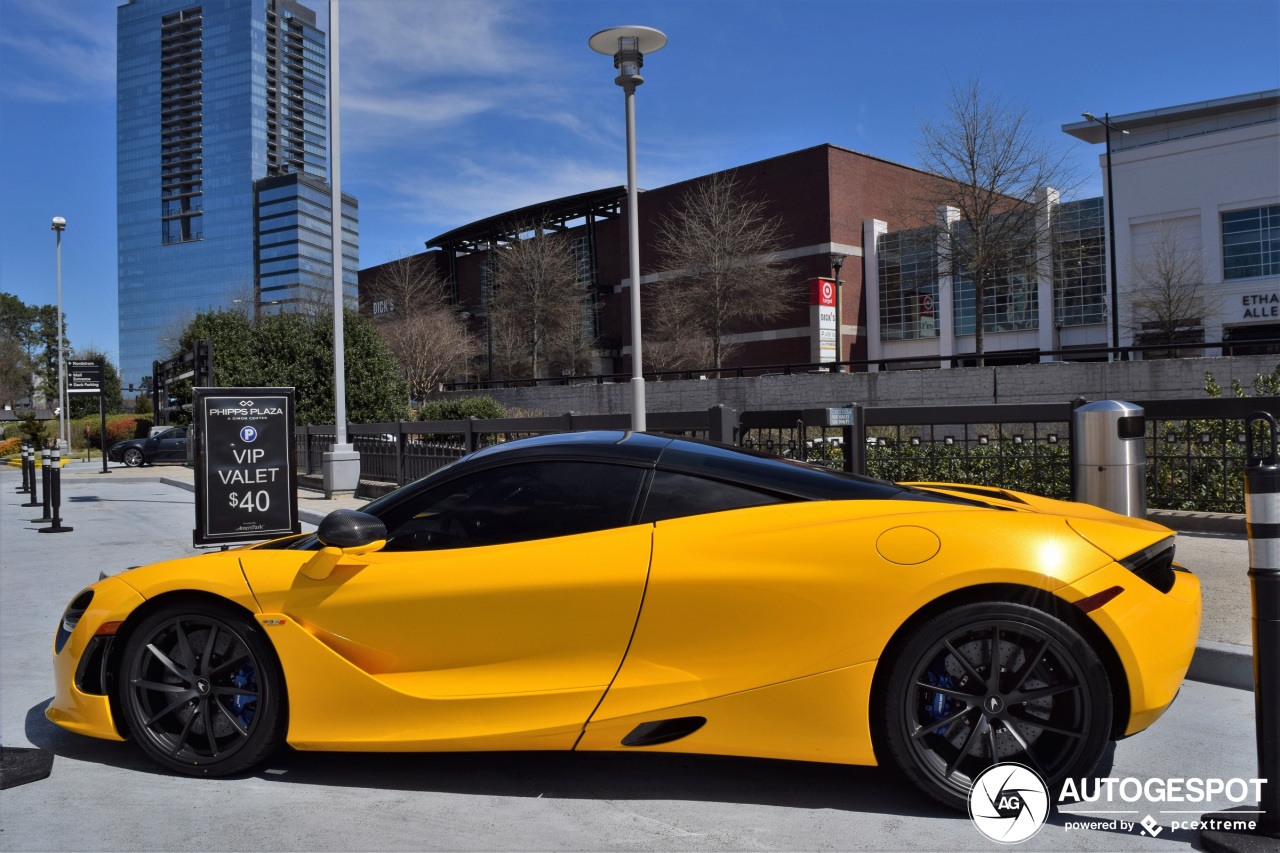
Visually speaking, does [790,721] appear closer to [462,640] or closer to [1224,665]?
[462,640]

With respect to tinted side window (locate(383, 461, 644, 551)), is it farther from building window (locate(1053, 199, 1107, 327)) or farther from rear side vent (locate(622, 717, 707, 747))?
building window (locate(1053, 199, 1107, 327))

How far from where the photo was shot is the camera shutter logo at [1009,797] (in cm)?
312

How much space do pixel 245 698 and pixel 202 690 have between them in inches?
6.7

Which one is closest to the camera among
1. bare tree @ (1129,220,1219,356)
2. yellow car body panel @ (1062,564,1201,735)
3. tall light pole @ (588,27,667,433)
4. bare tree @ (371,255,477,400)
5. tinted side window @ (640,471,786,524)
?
yellow car body panel @ (1062,564,1201,735)

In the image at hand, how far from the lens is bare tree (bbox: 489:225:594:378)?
5131cm

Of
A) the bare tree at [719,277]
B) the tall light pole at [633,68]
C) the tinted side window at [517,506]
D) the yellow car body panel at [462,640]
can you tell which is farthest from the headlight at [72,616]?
the bare tree at [719,277]

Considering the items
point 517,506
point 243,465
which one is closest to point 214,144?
point 243,465

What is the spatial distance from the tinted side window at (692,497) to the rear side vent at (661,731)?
2.36 feet

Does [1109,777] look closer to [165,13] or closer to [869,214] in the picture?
[869,214]

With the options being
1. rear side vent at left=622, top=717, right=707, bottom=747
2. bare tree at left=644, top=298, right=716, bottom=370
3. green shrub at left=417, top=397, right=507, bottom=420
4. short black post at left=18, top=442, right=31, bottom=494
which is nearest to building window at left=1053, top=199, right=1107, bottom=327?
bare tree at left=644, top=298, right=716, bottom=370

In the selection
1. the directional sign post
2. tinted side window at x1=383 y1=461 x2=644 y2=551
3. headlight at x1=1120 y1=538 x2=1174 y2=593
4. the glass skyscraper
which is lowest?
headlight at x1=1120 y1=538 x2=1174 y2=593

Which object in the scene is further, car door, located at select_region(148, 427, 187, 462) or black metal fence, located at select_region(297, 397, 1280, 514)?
car door, located at select_region(148, 427, 187, 462)

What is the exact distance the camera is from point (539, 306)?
2008 inches

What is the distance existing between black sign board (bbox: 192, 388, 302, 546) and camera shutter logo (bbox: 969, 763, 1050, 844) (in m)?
7.33
